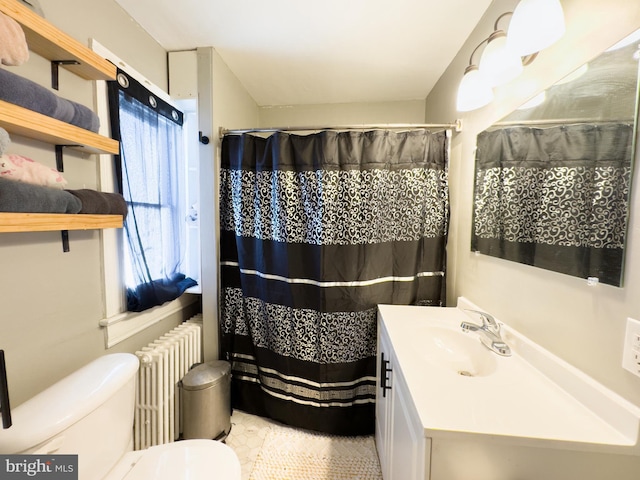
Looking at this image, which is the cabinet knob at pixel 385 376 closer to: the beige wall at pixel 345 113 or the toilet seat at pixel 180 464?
the toilet seat at pixel 180 464

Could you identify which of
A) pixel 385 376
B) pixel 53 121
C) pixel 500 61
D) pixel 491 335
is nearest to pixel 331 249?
pixel 385 376

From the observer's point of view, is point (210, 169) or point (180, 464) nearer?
point (180, 464)

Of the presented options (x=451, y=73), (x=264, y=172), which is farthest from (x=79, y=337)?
(x=451, y=73)

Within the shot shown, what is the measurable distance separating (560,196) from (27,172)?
1660 millimetres

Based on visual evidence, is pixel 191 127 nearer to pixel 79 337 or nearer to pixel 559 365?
pixel 79 337

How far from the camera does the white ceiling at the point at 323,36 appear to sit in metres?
1.18

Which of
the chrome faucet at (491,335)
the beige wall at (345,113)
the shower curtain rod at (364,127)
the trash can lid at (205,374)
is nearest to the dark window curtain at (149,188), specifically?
the shower curtain rod at (364,127)

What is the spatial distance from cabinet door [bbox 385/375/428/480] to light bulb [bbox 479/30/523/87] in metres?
1.25

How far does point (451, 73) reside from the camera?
1.57 metres

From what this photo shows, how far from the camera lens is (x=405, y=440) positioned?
81cm

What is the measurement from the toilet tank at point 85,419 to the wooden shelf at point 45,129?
0.82 metres

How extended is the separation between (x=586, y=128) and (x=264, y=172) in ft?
4.66

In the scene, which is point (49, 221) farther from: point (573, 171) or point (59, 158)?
point (573, 171)

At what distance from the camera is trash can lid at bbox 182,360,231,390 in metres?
1.36
